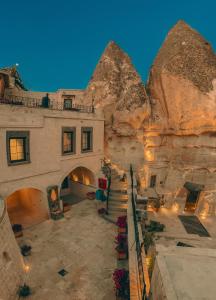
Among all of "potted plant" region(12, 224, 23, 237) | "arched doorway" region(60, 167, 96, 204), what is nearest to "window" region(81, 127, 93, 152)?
"arched doorway" region(60, 167, 96, 204)

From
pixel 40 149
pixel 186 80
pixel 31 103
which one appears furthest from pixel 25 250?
pixel 186 80

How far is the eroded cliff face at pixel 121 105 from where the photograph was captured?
23.3 meters

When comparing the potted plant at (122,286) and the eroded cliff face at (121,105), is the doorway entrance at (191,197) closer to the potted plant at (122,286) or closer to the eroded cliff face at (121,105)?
the eroded cliff face at (121,105)

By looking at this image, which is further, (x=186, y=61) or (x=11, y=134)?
(x=186, y=61)

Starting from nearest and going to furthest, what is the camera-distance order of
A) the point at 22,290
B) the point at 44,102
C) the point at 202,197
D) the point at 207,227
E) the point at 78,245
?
1. the point at 22,290
2. the point at 78,245
3. the point at 44,102
4. the point at 207,227
5. the point at 202,197

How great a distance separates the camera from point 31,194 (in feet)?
56.9

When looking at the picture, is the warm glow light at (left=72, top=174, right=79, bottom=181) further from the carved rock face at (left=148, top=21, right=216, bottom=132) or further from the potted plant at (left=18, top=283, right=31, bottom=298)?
the carved rock face at (left=148, top=21, right=216, bottom=132)

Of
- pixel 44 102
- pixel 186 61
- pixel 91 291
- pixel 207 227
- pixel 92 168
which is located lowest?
pixel 207 227

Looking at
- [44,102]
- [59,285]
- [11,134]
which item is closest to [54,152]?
[11,134]

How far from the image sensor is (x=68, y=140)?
757 inches

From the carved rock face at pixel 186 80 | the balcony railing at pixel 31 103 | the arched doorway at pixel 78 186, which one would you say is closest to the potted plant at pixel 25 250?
the arched doorway at pixel 78 186

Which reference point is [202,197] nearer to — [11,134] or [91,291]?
[91,291]

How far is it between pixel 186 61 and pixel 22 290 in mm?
27377

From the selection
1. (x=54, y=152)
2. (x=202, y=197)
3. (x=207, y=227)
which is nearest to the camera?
(x=54, y=152)
